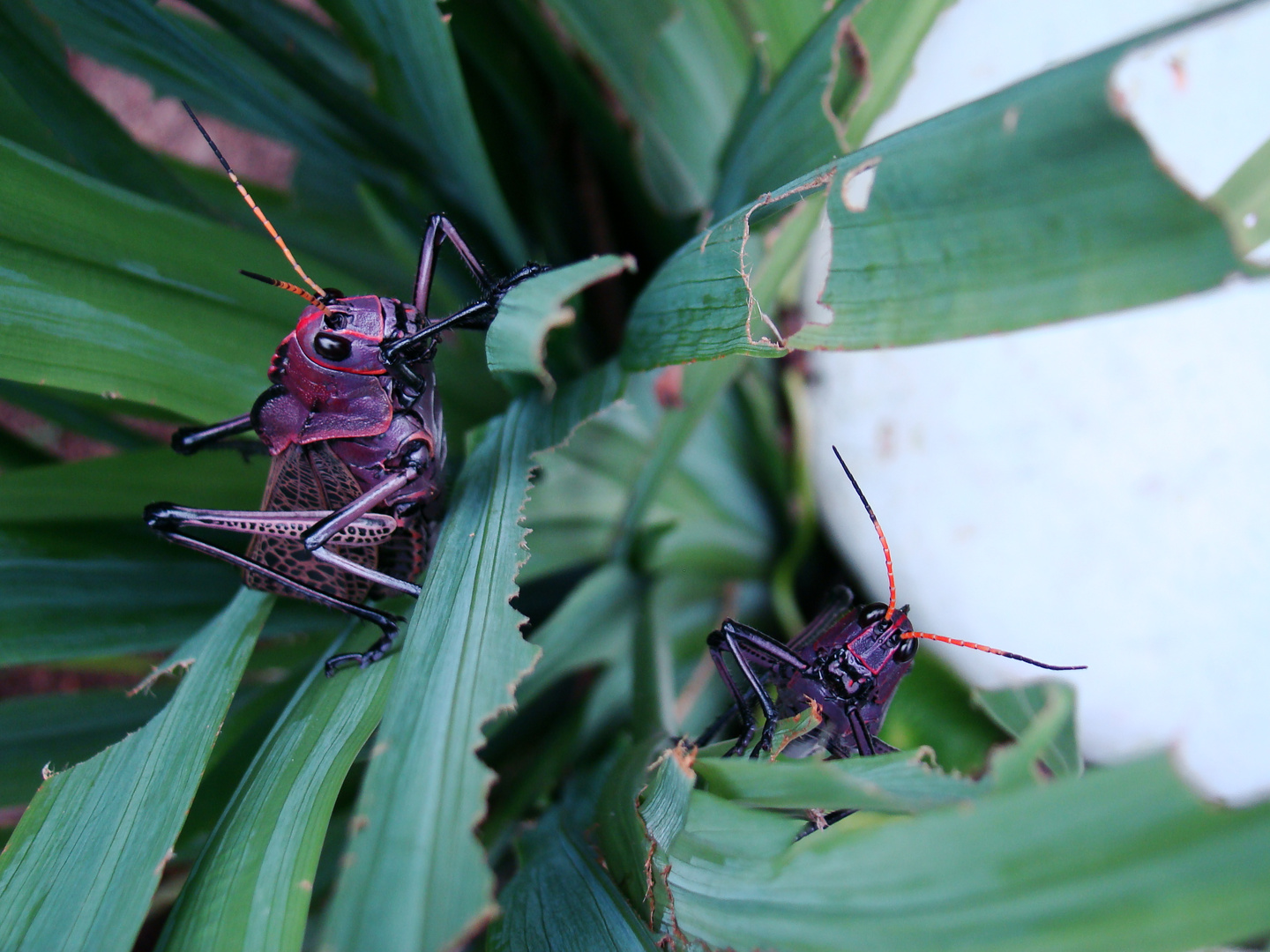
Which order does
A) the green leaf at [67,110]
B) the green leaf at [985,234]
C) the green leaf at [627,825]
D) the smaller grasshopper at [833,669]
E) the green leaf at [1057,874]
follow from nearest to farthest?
1. the green leaf at [1057,874]
2. the green leaf at [985,234]
3. the green leaf at [627,825]
4. the smaller grasshopper at [833,669]
5. the green leaf at [67,110]

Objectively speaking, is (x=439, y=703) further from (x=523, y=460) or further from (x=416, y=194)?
(x=416, y=194)

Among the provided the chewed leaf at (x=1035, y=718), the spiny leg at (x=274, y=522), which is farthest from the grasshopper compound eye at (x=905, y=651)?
the spiny leg at (x=274, y=522)

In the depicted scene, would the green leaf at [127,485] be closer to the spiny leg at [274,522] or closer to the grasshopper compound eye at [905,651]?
the spiny leg at [274,522]

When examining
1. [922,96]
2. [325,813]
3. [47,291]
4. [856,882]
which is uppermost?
[922,96]

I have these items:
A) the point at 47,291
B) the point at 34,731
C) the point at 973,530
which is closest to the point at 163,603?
the point at 34,731

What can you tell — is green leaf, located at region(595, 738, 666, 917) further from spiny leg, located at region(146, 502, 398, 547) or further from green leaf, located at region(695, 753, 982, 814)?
spiny leg, located at region(146, 502, 398, 547)
